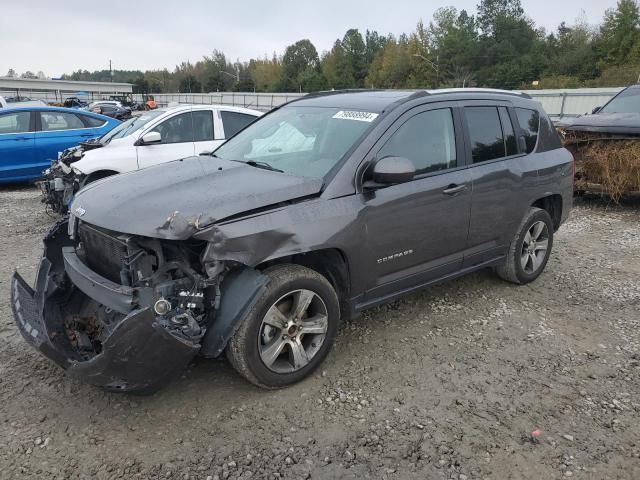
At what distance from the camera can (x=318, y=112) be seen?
4.21 metres

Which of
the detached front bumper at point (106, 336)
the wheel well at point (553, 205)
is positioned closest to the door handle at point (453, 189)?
the wheel well at point (553, 205)

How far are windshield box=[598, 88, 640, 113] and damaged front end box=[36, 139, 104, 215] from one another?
885 cm

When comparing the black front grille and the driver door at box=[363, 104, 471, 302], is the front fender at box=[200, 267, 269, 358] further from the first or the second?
the driver door at box=[363, 104, 471, 302]

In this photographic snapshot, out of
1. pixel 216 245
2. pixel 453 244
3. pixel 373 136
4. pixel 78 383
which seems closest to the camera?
pixel 216 245

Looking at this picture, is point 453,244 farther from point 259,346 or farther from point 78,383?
point 78,383

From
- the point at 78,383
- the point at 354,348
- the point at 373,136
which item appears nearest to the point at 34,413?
the point at 78,383

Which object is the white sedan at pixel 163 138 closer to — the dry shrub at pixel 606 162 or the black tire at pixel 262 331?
the black tire at pixel 262 331

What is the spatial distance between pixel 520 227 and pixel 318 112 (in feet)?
7.31

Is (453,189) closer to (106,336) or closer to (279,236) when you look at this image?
(279,236)

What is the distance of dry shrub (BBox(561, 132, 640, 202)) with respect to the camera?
7.94 meters

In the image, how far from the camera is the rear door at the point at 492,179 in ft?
14.1

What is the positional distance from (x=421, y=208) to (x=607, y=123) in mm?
6176

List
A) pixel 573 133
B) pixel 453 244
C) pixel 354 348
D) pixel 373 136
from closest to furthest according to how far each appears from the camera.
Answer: pixel 373 136 < pixel 354 348 < pixel 453 244 < pixel 573 133

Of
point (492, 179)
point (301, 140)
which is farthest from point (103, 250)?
point (492, 179)
